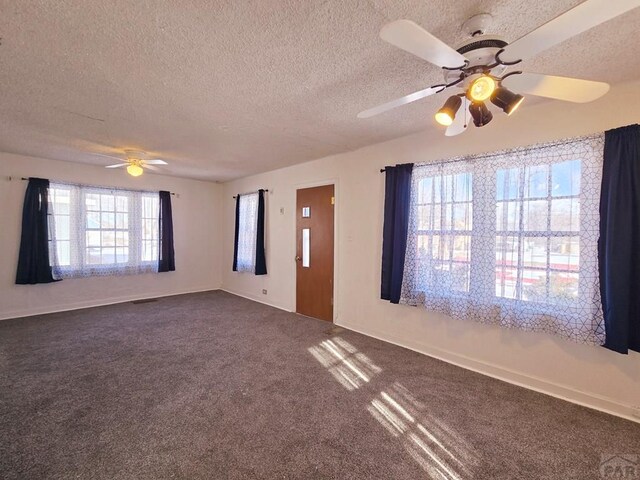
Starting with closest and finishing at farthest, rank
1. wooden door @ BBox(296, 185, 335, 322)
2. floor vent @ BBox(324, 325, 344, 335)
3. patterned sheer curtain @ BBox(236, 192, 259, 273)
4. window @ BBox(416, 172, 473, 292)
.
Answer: window @ BBox(416, 172, 473, 292) → floor vent @ BBox(324, 325, 344, 335) → wooden door @ BBox(296, 185, 335, 322) → patterned sheer curtain @ BBox(236, 192, 259, 273)

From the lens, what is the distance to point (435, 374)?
2723 millimetres

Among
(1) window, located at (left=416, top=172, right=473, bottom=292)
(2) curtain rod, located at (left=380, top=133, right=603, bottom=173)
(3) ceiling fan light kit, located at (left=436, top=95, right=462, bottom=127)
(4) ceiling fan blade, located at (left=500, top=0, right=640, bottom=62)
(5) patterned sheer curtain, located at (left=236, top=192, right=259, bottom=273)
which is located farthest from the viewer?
(5) patterned sheer curtain, located at (left=236, top=192, right=259, bottom=273)

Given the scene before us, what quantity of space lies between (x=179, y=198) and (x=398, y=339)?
5042 millimetres

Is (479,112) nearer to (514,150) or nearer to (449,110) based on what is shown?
(449,110)

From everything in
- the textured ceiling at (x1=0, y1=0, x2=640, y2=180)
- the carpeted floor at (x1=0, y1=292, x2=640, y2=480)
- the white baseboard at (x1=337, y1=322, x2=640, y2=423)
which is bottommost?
the carpeted floor at (x1=0, y1=292, x2=640, y2=480)

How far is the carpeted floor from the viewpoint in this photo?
1648mm

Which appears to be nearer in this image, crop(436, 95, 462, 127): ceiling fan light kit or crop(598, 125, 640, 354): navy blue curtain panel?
crop(436, 95, 462, 127): ceiling fan light kit

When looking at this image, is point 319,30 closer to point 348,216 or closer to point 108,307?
point 348,216

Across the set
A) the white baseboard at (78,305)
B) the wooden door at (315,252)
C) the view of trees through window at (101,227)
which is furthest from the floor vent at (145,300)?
the wooden door at (315,252)

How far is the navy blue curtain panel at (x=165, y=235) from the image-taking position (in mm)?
5547

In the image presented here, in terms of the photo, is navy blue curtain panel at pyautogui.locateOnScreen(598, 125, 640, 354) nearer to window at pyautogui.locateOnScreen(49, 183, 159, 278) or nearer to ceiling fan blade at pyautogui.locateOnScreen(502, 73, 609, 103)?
ceiling fan blade at pyautogui.locateOnScreen(502, 73, 609, 103)

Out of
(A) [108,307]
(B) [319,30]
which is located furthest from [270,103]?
(A) [108,307]

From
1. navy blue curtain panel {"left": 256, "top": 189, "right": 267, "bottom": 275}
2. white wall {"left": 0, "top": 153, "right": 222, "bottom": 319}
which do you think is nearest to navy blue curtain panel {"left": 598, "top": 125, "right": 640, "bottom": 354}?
navy blue curtain panel {"left": 256, "top": 189, "right": 267, "bottom": 275}

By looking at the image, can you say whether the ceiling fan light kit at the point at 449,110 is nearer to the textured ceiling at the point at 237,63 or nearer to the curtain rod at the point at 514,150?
the textured ceiling at the point at 237,63
